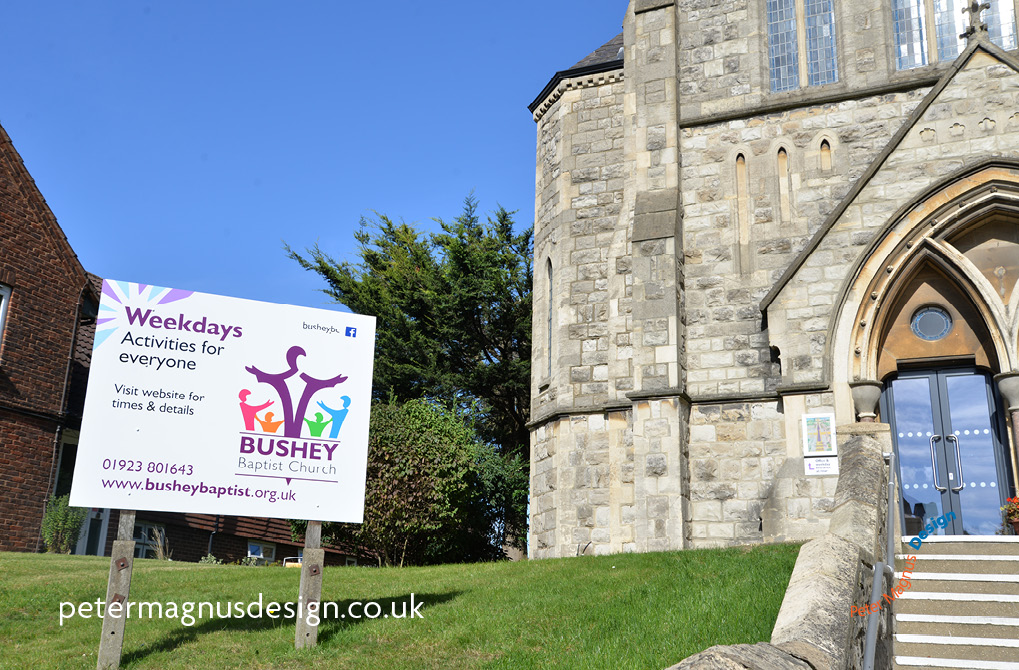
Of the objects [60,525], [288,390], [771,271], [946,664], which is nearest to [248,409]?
[288,390]

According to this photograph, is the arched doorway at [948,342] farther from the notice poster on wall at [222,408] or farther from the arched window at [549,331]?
the notice poster on wall at [222,408]

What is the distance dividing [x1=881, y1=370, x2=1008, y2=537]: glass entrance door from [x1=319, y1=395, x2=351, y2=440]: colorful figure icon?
7783mm

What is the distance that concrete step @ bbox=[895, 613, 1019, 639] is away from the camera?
700cm

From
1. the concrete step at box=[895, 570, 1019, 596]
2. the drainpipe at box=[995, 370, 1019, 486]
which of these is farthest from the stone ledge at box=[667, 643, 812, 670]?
the drainpipe at box=[995, 370, 1019, 486]

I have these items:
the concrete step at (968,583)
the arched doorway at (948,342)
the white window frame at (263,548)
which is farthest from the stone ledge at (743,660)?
the white window frame at (263,548)

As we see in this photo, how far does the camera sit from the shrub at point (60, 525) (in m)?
18.0

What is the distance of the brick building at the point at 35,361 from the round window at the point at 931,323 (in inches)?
600

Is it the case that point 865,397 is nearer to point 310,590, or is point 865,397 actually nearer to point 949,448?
point 949,448

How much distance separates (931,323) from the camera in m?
13.1

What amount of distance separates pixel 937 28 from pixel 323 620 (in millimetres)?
12879

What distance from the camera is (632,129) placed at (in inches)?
614

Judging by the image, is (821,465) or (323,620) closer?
(323,620)

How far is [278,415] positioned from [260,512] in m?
0.93

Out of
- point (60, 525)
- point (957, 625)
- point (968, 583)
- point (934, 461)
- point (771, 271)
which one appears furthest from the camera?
point (60, 525)
